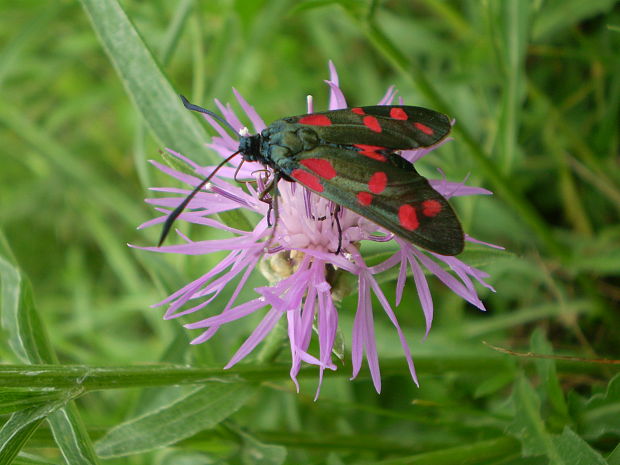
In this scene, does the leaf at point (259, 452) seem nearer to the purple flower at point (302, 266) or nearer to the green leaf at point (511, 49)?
the purple flower at point (302, 266)

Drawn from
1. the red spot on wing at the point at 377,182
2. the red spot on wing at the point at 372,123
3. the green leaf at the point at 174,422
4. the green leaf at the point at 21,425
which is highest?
the red spot on wing at the point at 372,123

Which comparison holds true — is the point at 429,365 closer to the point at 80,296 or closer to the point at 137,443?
the point at 137,443

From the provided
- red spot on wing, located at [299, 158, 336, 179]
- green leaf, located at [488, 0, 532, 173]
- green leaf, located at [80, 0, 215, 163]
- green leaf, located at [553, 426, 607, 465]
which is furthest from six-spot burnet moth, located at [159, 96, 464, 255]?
green leaf, located at [488, 0, 532, 173]

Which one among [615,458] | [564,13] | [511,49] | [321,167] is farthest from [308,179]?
[564,13]

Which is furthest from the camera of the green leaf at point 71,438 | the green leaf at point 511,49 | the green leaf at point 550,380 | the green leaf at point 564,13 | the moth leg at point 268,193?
the green leaf at point 564,13

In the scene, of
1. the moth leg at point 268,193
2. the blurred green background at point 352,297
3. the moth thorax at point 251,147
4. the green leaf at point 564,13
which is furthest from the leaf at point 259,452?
the green leaf at point 564,13

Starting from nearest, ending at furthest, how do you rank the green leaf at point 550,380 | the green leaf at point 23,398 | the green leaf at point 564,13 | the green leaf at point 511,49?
the green leaf at point 23,398 → the green leaf at point 550,380 → the green leaf at point 511,49 → the green leaf at point 564,13

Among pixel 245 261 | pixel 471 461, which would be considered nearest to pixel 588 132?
pixel 471 461
